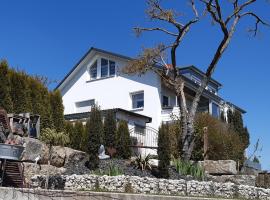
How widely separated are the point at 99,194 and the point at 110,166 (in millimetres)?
5275

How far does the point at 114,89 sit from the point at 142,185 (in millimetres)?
22622

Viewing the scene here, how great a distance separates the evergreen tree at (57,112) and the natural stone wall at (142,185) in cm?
603

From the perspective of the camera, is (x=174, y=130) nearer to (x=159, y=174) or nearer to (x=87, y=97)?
(x=159, y=174)

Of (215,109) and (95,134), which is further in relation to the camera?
(215,109)

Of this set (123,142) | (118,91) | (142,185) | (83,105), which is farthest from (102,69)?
(142,185)

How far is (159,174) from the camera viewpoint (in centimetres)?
1623

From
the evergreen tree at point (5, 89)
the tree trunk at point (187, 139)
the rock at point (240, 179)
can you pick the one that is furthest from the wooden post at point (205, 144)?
the evergreen tree at point (5, 89)

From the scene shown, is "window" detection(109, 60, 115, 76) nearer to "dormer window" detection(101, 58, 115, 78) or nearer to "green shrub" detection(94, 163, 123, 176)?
"dormer window" detection(101, 58, 115, 78)

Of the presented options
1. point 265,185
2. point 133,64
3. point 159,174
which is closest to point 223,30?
point 133,64

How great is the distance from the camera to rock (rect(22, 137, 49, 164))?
1464 centimetres

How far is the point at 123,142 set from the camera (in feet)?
67.1

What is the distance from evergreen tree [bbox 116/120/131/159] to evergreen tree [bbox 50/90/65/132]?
7.88ft

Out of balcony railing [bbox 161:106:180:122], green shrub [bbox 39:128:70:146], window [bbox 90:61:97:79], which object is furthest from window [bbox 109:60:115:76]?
green shrub [bbox 39:128:70:146]

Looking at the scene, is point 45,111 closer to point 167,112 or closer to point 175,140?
point 175,140
